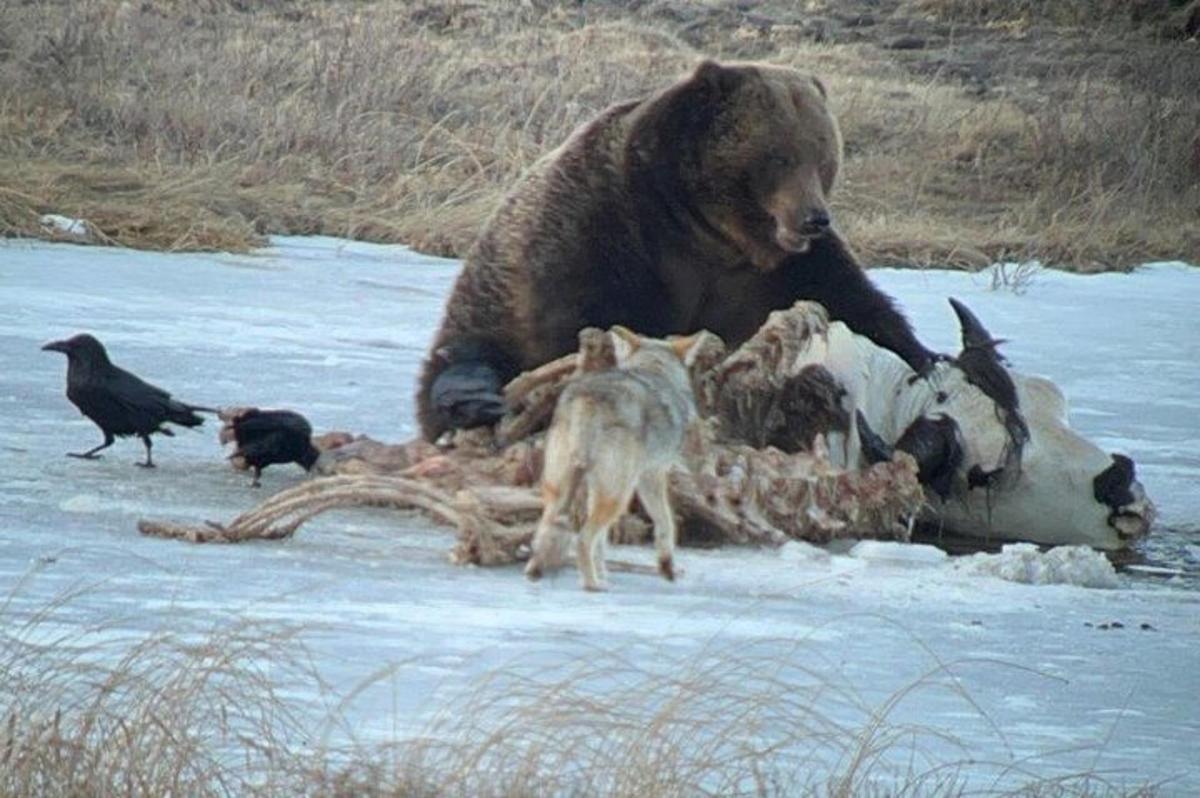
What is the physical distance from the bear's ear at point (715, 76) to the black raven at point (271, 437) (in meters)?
1.81

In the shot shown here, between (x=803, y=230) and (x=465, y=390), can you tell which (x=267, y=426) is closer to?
(x=465, y=390)

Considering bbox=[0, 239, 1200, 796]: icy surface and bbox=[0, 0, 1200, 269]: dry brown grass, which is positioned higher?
bbox=[0, 0, 1200, 269]: dry brown grass

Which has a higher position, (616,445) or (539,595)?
(616,445)

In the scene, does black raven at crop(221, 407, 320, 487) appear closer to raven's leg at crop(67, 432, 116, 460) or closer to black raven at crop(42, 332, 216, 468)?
black raven at crop(42, 332, 216, 468)

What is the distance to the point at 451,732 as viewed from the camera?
14.9ft

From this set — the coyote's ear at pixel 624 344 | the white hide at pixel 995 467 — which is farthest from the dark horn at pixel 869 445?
the coyote's ear at pixel 624 344

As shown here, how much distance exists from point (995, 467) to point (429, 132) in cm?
1023

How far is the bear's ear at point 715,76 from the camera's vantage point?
8.27m

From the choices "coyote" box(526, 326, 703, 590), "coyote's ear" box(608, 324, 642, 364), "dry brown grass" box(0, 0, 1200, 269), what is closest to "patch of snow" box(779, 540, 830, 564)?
"coyote" box(526, 326, 703, 590)

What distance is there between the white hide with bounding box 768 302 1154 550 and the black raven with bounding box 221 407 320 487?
69.9 inches

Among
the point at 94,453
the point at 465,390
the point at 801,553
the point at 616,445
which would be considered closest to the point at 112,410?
the point at 94,453

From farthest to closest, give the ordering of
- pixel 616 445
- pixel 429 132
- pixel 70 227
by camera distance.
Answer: pixel 429 132, pixel 70 227, pixel 616 445

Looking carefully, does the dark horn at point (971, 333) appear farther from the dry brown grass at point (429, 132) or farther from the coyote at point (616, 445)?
the dry brown grass at point (429, 132)

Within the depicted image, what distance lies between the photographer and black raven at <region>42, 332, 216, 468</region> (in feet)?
25.2
